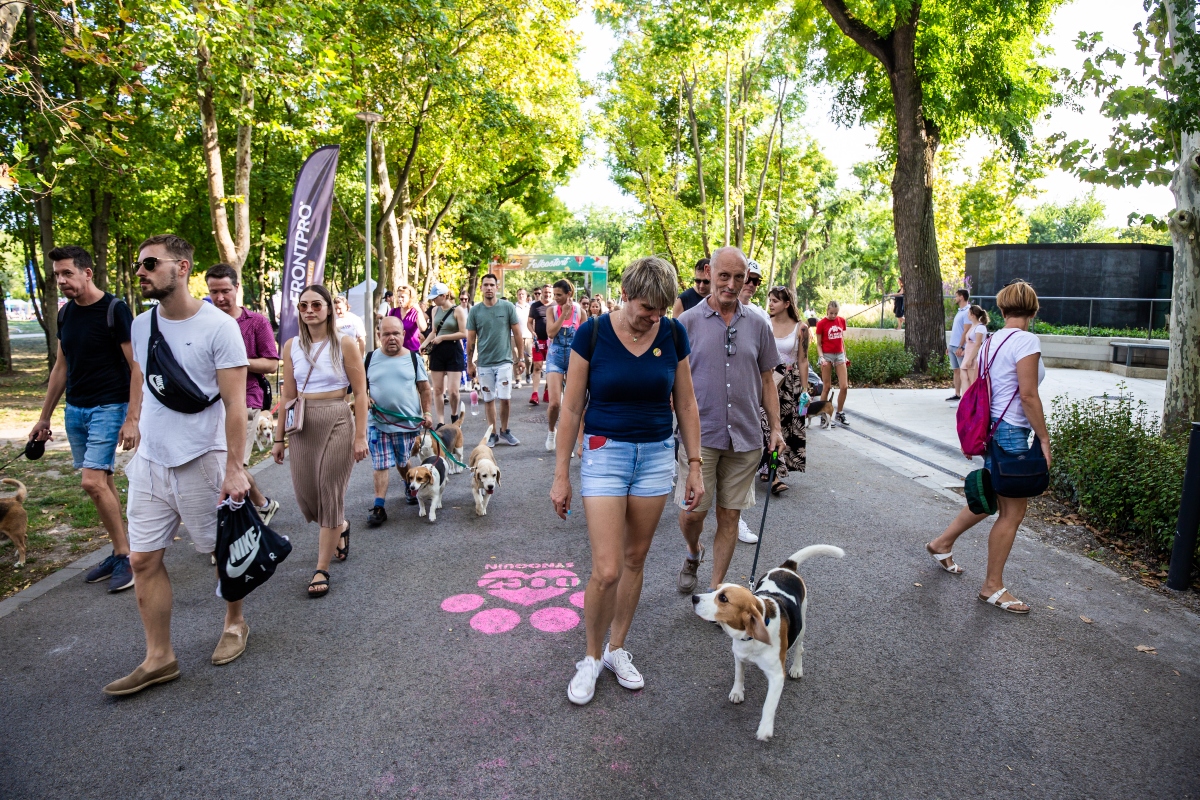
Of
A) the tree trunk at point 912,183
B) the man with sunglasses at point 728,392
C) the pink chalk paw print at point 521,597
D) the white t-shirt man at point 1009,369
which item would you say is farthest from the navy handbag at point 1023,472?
the tree trunk at point 912,183

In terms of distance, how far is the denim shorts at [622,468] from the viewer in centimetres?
327

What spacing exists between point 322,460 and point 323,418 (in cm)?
27

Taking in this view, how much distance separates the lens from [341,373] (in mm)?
4859

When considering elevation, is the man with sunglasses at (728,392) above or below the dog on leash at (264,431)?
above

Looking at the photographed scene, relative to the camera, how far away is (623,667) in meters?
3.58

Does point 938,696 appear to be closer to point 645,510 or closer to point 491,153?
point 645,510

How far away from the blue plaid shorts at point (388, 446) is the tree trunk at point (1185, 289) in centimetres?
686

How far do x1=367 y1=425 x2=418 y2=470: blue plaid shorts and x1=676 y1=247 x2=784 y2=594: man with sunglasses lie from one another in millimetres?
3171

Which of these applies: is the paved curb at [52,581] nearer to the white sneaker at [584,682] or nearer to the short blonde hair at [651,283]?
the white sneaker at [584,682]

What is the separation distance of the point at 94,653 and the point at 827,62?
18458 mm

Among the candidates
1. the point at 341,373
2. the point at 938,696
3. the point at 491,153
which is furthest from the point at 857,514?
the point at 491,153

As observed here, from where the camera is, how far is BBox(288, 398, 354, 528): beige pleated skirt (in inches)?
187

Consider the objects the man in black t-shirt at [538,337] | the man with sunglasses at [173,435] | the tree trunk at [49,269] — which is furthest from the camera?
the tree trunk at [49,269]

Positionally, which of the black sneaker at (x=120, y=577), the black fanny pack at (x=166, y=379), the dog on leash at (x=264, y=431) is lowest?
the black sneaker at (x=120, y=577)
